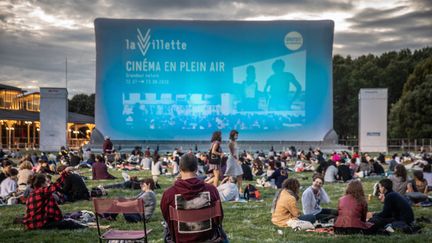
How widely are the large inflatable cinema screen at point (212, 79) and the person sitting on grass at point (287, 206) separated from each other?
25560 millimetres

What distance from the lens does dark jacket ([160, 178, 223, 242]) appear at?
177 inches

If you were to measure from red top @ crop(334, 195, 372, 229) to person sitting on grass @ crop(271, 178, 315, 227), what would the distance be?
78 cm

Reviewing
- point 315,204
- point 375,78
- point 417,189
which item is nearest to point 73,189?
point 315,204

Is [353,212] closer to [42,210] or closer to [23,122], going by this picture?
[42,210]

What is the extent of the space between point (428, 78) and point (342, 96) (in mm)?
12380

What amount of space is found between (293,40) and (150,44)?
885cm

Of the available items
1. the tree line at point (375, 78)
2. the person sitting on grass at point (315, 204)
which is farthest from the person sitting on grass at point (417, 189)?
the tree line at point (375, 78)

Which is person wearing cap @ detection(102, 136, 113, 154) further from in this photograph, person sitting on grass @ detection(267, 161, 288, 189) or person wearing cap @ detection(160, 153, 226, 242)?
person wearing cap @ detection(160, 153, 226, 242)

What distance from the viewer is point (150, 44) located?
114 ft

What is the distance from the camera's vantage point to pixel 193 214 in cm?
450

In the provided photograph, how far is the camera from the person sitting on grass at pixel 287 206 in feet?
26.9

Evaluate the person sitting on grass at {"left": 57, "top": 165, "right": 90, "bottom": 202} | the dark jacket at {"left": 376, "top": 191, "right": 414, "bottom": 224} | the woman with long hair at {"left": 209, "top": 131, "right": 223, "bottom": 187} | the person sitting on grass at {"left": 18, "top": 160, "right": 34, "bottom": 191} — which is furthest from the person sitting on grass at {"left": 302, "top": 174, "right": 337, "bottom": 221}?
the person sitting on grass at {"left": 18, "top": 160, "right": 34, "bottom": 191}

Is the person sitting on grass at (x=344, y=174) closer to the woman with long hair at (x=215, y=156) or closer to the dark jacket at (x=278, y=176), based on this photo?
the dark jacket at (x=278, y=176)

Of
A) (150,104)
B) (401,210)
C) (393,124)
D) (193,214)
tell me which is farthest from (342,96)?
(193,214)
